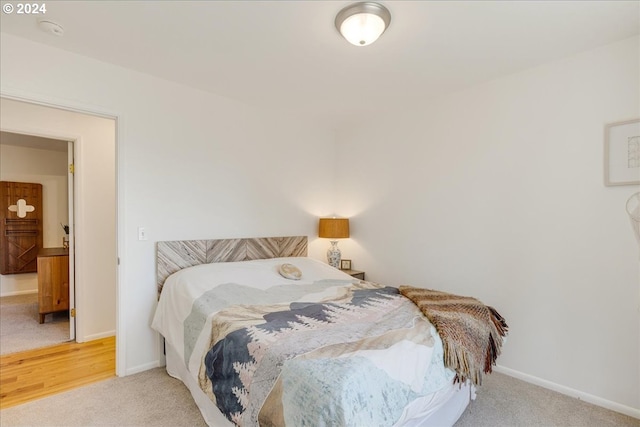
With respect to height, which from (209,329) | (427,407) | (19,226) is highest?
(19,226)

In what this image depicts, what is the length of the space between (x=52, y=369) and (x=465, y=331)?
129 inches

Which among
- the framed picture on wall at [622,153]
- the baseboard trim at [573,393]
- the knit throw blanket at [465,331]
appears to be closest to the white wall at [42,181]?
the knit throw blanket at [465,331]

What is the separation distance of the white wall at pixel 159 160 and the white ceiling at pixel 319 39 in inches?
7.1

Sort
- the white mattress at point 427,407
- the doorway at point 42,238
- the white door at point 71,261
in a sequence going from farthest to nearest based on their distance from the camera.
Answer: the doorway at point 42,238
the white door at point 71,261
the white mattress at point 427,407

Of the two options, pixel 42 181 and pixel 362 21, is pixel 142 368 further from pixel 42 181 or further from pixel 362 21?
pixel 42 181

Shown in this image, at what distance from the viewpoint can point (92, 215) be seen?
329 cm

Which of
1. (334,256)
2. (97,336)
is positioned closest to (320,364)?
(334,256)

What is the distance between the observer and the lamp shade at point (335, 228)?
3.65 meters

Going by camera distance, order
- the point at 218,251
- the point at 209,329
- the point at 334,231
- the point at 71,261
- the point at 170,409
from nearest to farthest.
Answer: the point at 209,329, the point at 170,409, the point at 218,251, the point at 71,261, the point at 334,231

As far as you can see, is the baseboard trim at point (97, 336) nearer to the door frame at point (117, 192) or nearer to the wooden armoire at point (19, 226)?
the door frame at point (117, 192)

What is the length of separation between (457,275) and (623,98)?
174cm

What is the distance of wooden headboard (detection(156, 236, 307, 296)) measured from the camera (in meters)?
2.65

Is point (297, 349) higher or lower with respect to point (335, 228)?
lower

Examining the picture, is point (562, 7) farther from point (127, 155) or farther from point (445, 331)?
point (127, 155)
